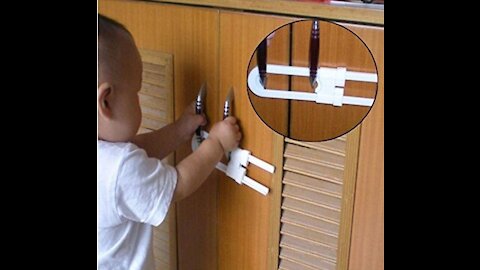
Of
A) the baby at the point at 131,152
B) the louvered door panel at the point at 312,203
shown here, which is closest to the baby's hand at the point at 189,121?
the baby at the point at 131,152

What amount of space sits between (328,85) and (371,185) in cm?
10

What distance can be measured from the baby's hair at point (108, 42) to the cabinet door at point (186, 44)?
1.7 inches

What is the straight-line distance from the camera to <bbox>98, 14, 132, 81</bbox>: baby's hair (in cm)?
50

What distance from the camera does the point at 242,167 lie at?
57 centimetres

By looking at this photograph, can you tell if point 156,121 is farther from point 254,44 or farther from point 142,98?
point 254,44

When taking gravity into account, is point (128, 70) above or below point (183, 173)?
above

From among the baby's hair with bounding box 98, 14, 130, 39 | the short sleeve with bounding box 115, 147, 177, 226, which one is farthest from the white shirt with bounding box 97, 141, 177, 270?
the baby's hair with bounding box 98, 14, 130, 39

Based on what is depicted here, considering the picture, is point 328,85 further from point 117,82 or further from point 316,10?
point 117,82

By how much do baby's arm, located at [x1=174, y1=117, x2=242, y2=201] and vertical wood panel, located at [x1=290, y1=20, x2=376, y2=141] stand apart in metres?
0.09

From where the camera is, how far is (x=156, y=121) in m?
0.60

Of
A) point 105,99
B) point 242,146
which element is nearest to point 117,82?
point 105,99
